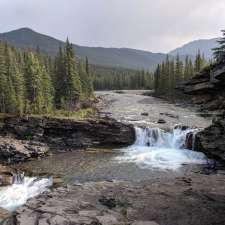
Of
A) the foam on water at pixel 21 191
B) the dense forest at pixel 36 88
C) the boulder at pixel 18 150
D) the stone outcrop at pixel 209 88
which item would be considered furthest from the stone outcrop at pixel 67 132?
the stone outcrop at pixel 209 88

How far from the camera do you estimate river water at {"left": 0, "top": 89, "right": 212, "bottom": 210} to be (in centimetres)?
3747

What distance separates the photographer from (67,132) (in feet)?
192

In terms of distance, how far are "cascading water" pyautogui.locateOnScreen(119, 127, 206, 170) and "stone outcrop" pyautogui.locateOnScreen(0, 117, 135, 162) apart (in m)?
2.55

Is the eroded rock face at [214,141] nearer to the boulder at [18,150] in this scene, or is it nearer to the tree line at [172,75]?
the boulder at [18,150]

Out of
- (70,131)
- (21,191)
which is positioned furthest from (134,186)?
(70,131)

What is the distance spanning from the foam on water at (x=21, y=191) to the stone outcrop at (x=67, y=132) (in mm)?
17918

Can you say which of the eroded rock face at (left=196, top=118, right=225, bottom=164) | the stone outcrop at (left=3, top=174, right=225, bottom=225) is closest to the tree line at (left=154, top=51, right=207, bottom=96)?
the eroded rock face at (left=196, top=118, right=225, bottom=164)

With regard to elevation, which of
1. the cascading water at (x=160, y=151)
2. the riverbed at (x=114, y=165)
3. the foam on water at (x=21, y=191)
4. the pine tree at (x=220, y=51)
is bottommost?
the foam on water at (x=21, y=191)

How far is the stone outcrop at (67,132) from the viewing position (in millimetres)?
57469

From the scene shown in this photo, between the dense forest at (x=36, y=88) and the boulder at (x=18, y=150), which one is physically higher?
the dense forest at (x=36, y=88)

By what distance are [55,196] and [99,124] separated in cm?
2849

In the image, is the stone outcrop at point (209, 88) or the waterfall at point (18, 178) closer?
the stone outcrop at point (209, 88)

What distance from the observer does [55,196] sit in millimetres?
30375

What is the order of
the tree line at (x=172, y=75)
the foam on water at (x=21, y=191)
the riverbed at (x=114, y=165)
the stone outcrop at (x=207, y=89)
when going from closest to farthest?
1. the stone outcrop at (x=207, y=89)
2. the foam on water at (x=21, y=191)
3. the riverbed at (x=114, y=165)
4. the tree line at (x=172, y=75)
